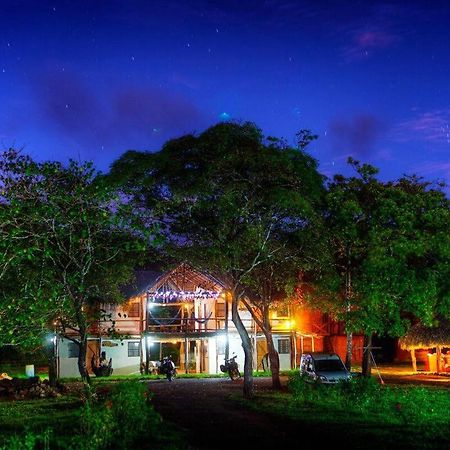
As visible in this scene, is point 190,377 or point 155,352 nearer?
point 190,377

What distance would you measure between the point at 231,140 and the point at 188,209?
2958 millimetres

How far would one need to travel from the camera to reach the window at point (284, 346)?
4541 centimetres

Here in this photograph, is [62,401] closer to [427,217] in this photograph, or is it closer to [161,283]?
[427,217]

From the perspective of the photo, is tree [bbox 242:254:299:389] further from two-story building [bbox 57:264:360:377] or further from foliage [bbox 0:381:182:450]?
two-story building [bbox 57:264:360:377]

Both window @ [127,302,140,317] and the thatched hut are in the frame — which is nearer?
the thatched hut

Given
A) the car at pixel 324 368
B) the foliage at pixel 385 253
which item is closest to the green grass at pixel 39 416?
the car at pixel 324 368

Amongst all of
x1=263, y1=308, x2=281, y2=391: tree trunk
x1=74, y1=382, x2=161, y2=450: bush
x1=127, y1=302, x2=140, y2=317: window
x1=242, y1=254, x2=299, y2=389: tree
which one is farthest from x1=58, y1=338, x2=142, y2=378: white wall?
x1=74, y1=382, x2=161, y2=450: bush

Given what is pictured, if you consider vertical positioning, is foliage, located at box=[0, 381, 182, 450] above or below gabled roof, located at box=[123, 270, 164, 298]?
below

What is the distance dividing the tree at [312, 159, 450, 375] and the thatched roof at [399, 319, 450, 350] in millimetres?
5600

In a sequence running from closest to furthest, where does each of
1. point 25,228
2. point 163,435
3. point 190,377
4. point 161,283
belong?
point 163,435 < point 25,228 < point 190,377 < point 161,283

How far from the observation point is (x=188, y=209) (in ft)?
73.3

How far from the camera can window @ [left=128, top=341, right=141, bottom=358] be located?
44.1 m

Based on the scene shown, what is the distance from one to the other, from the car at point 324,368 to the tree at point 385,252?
71 centimetres

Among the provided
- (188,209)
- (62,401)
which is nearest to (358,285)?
(188,209)
